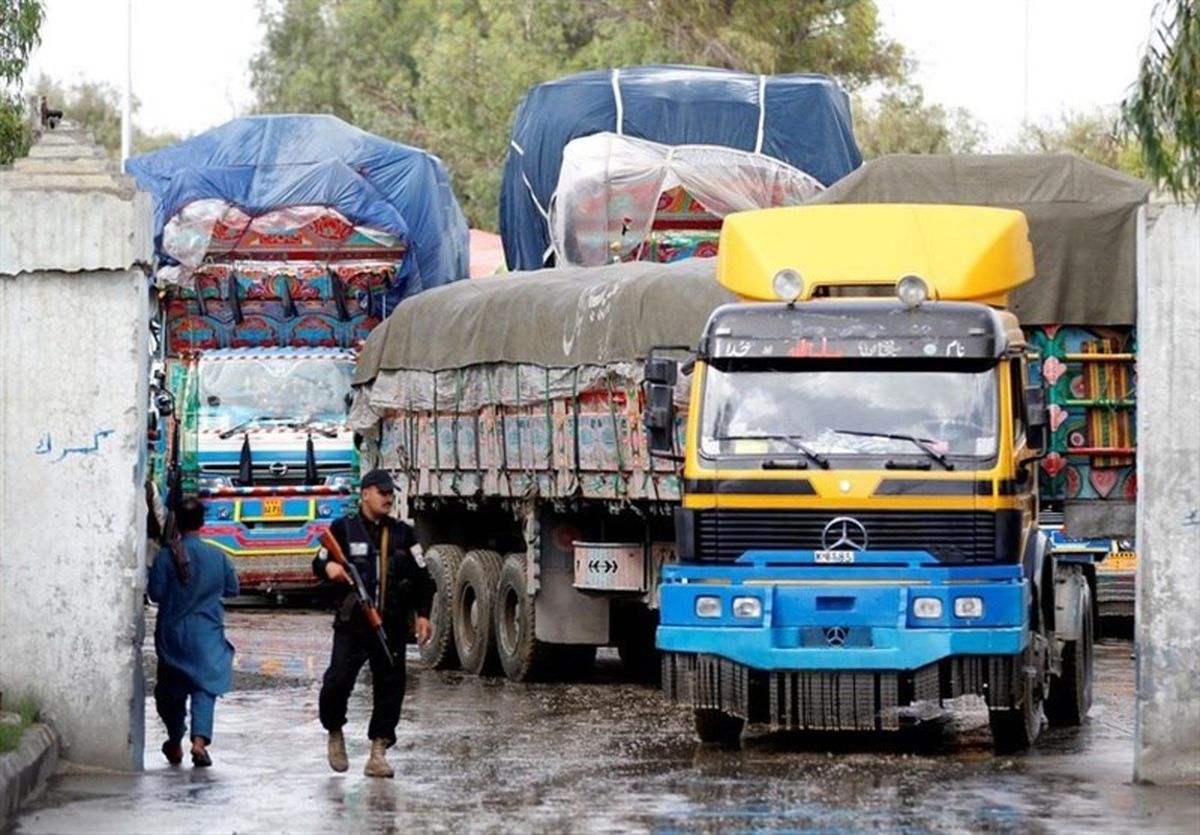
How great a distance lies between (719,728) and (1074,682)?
2.82 metres

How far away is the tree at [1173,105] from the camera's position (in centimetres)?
1402

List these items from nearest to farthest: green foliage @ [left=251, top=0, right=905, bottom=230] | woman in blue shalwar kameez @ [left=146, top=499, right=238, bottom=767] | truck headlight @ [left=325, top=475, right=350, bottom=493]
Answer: woman in blue shalwar kameez @ [left=146, top=499, right=238, bottom=767] < truck headlight @ [left=325, top=475, right=350, bottom=493] < green foliage @ [left=251, top=0, right=905, bottom=230]

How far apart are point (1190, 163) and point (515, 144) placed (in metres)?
14.9

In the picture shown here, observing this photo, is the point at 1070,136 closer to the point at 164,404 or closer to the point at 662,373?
the point at 164,404

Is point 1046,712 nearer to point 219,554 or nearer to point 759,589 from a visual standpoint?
point 759,589

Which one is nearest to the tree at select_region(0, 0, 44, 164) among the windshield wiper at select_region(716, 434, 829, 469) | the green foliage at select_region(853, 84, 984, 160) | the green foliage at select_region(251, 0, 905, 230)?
the windshield wiper at select_region(716, 434, 829, 469)

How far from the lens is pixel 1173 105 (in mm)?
14133

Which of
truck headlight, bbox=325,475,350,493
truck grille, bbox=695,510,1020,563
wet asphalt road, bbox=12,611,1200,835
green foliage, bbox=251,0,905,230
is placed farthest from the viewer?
green foliage, bbox=251,0,905,230

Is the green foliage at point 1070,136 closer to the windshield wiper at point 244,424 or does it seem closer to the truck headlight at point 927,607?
the windshield wiper at point 244,424

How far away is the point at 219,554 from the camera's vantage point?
1606cm

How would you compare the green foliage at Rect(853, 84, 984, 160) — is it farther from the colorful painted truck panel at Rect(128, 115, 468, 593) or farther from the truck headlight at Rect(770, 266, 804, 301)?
the truck headlight at Rect(770, 266, 804, 301)

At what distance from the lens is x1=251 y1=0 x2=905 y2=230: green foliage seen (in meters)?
54.7

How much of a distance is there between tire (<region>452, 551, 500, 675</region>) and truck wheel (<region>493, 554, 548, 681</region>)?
0.11 metres

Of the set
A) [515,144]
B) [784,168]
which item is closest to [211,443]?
[515,144]
